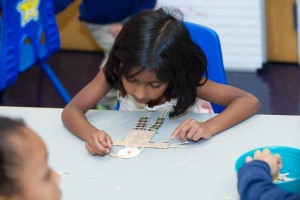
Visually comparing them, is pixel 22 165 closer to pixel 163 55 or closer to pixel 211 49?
pixel 163 55

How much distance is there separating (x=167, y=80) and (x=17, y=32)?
0.88 meters

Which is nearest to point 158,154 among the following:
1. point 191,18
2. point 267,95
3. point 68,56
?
point 267,95

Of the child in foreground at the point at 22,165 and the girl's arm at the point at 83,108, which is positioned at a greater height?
the child in foreground at the point at 22,165

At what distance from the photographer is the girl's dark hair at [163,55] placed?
1.51 meters

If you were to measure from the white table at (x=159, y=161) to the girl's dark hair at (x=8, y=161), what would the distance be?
1.14 feet

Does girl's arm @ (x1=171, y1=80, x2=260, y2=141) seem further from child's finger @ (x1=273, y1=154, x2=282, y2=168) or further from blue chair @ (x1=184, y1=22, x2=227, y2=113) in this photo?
child's finger @ (x1=273, y1=154, x2=282, y2=168)

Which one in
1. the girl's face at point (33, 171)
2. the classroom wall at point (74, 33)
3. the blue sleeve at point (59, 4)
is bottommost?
the classroom wall at point (74, 33)

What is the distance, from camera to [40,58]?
7.87 ft

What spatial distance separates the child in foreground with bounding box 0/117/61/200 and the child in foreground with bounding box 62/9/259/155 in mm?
477

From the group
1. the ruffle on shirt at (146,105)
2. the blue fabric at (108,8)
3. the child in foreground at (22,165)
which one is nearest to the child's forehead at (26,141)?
the child in foreground at (22,165)

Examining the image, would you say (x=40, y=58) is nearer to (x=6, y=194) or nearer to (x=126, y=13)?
(x=126, y=13)

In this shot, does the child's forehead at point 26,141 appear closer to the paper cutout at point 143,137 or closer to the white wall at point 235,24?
the paper cutout at point 143,137

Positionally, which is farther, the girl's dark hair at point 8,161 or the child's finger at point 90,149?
the child's finger at point 90,149

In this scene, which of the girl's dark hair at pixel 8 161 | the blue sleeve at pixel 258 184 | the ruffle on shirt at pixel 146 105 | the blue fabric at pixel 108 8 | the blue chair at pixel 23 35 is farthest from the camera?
the blue fabric at pixel 108 8
